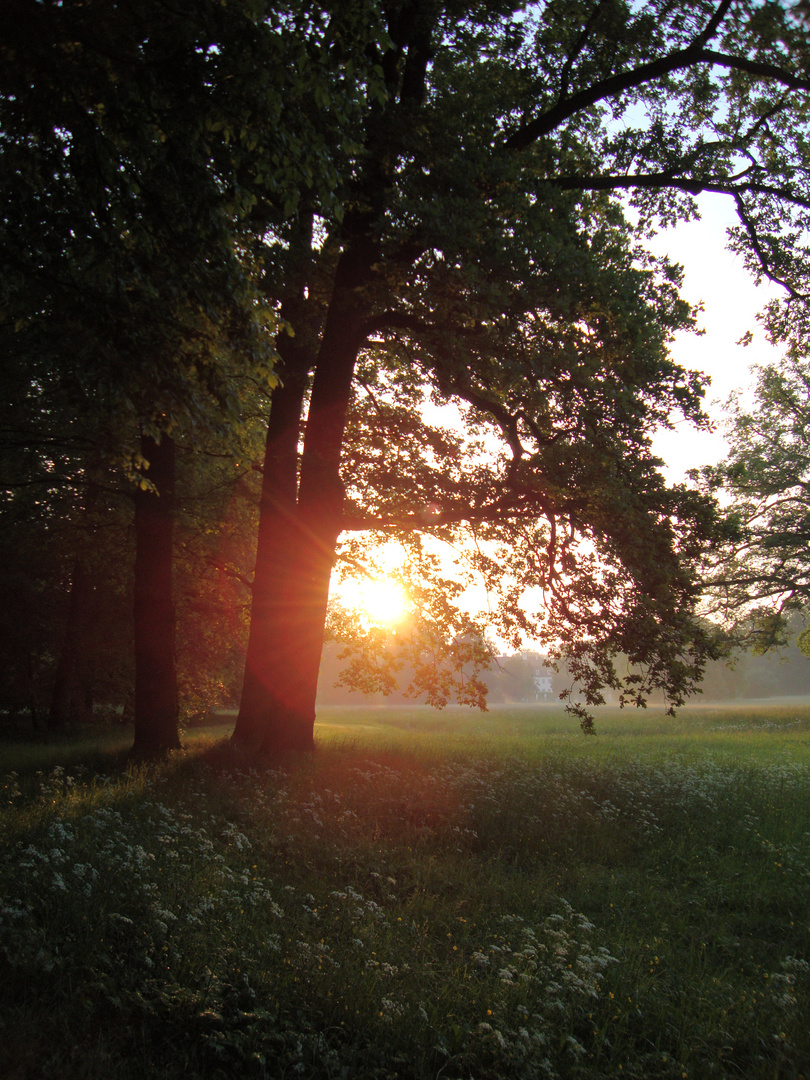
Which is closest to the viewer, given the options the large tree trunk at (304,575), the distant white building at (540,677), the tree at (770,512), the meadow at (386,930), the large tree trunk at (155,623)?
the meadow at (386,930)

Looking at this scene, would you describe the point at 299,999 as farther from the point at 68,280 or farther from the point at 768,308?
the point at 768,308

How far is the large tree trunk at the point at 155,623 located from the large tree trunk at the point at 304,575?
174cm

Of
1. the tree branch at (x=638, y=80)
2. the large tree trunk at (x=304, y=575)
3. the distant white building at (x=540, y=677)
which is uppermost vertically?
the tree branch at (x=638, y=80)

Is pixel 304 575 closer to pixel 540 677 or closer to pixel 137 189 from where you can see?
pixel 137 189

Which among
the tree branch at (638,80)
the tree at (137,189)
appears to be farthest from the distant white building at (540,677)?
the tree at (137,189)

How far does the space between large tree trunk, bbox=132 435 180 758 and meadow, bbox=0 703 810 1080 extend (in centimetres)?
222

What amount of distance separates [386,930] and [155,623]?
9.62 m

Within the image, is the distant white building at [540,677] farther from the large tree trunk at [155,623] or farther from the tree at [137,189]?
the tree at [137,189]

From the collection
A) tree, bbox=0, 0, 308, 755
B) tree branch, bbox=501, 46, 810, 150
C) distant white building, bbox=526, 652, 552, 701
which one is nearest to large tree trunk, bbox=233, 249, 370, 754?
tree branch, bbox=501, 46, 810, 150

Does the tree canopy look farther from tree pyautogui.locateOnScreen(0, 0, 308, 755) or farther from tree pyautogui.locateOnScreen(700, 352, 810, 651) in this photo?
tree pyautogui.locateOnScreen(700, 352, 810, 651)

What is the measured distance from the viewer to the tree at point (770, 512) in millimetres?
29594

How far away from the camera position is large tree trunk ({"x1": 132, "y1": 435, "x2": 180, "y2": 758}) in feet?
44.8

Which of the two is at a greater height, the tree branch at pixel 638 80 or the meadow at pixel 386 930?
the tree branch at pixel 638 80

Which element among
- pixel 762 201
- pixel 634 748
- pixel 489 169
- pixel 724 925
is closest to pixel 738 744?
pixel 634 748
